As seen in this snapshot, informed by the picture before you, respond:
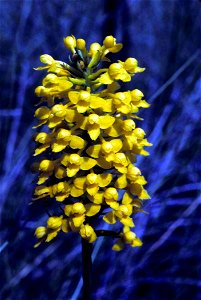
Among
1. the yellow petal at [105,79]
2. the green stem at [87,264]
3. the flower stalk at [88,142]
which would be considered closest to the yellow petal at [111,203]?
the flower stalk at [88,142]

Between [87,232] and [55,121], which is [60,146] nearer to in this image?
[55,121]

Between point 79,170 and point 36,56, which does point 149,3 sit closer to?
point 36,56

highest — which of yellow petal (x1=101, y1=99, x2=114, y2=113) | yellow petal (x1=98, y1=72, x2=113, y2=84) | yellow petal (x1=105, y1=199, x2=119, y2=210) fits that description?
yellow petal (x1=98, y1=72, x2=113, y2=84)

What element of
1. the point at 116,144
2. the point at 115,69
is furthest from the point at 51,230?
the point at 115,69

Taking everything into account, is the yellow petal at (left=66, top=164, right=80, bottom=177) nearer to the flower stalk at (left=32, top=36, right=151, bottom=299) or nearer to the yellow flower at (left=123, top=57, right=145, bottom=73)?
the flower stalk at (left=32, top=36, right=151, bottom=299)

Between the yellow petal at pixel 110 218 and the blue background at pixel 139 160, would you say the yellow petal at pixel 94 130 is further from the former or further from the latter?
the blue background at pixel 139 160

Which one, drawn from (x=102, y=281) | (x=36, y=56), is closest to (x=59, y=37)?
(x=36, y=56)

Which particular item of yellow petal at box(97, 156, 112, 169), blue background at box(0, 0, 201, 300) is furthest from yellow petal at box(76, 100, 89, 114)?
blue background at box(0, 0, 201, 300)
